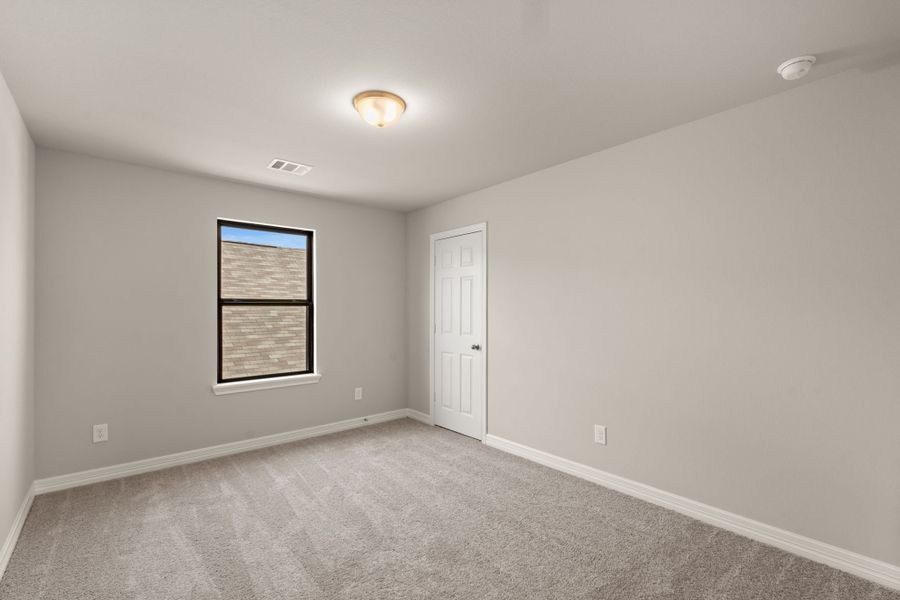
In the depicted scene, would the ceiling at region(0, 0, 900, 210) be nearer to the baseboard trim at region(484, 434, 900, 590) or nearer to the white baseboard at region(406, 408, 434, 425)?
the baseboard trim at region(484, 434, 900, 590)

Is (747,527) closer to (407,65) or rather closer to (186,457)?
(407,65)

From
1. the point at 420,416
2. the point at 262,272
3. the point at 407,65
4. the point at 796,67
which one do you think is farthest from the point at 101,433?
the point at 796,67

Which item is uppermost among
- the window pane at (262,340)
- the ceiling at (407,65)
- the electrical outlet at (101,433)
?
the ceiling at (407,65)

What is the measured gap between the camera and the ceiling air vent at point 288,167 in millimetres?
3449

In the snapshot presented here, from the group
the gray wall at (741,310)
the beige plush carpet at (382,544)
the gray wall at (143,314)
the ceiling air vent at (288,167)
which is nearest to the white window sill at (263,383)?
the gray wall at (143,314)

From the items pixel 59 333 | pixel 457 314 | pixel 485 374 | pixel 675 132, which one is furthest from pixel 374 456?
pixel 675 132

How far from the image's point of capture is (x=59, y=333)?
10.4 ft

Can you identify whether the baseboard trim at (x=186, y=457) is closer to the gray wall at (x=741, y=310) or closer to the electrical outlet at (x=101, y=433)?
the electrical outlet at (x=101, y=433)


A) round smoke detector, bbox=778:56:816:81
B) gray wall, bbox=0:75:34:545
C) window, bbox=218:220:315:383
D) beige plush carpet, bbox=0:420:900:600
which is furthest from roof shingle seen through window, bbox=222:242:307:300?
round smoke detector, bbox=778:56:816:81

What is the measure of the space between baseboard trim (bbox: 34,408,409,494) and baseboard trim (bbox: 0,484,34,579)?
0.18 meters

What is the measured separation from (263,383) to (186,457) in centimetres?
83

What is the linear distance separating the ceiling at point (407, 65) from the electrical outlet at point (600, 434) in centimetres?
207

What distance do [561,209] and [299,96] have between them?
2.12 m

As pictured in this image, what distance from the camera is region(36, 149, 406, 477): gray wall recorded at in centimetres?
317
